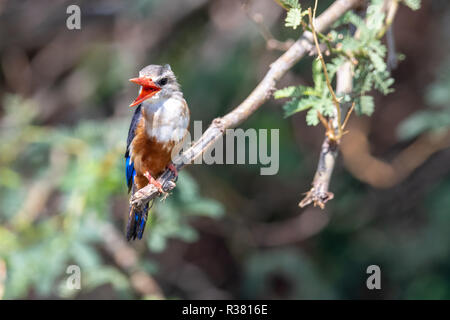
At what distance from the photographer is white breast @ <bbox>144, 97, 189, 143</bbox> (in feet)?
10.8

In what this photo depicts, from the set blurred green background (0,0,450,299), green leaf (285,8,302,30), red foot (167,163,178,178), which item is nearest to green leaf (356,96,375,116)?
green leaf (285,8,302,30)

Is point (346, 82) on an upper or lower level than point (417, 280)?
upper

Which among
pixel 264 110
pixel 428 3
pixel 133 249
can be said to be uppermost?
pixel 428 3

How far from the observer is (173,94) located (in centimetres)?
346

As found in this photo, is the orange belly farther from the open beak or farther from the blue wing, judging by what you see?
the open beak

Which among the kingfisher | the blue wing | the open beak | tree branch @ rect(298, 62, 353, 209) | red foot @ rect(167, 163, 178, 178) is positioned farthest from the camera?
the blue wing

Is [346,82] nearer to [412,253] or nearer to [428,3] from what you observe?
[412,253]

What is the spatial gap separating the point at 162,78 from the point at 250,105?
87 cm

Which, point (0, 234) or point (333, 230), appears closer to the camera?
point (0, 234)

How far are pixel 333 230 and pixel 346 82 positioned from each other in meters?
2.99

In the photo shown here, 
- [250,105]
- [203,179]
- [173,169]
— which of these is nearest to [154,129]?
[173,169]

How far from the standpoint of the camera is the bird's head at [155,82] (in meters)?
3.19

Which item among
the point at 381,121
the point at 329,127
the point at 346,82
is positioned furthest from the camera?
the point at 381,121

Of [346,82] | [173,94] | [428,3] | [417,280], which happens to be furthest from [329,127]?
[428,3]
